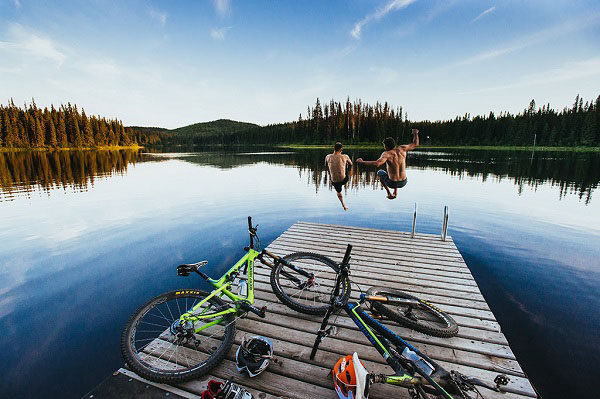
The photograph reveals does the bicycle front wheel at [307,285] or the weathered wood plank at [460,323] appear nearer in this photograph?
the weathered wood plank at [460,323]

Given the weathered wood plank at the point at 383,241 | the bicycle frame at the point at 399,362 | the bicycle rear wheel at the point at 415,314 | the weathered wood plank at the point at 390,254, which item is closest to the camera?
the bicycle frame at the point at 399,362

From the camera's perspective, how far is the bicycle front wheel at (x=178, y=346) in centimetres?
399

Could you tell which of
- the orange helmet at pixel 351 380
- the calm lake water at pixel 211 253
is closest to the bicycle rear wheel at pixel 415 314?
the orange helmet at pixel 351 380

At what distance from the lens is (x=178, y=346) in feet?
15.7

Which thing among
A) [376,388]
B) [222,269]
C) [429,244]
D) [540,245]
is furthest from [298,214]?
[376,388]

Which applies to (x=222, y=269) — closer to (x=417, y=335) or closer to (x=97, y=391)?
(x=97, y=391)

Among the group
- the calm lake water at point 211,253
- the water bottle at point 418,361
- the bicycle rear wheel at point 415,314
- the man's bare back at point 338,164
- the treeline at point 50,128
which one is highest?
the treeline at point 50,128

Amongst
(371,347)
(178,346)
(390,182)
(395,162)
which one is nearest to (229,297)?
(178,346)

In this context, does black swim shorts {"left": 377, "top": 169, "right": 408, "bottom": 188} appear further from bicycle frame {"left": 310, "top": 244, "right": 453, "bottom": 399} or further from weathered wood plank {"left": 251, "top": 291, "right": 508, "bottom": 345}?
bicycle frame {"left": 310, "top": 244, "right": 453, "bottom": 399}

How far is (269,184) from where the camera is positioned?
3023 cm

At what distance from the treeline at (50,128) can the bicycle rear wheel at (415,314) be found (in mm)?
129975

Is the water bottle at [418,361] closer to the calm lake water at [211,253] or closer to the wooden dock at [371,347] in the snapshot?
the wooden dock at [371,347]

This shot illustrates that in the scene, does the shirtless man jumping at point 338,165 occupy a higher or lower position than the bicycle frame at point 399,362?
higher

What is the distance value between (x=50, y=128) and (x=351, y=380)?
461ft
